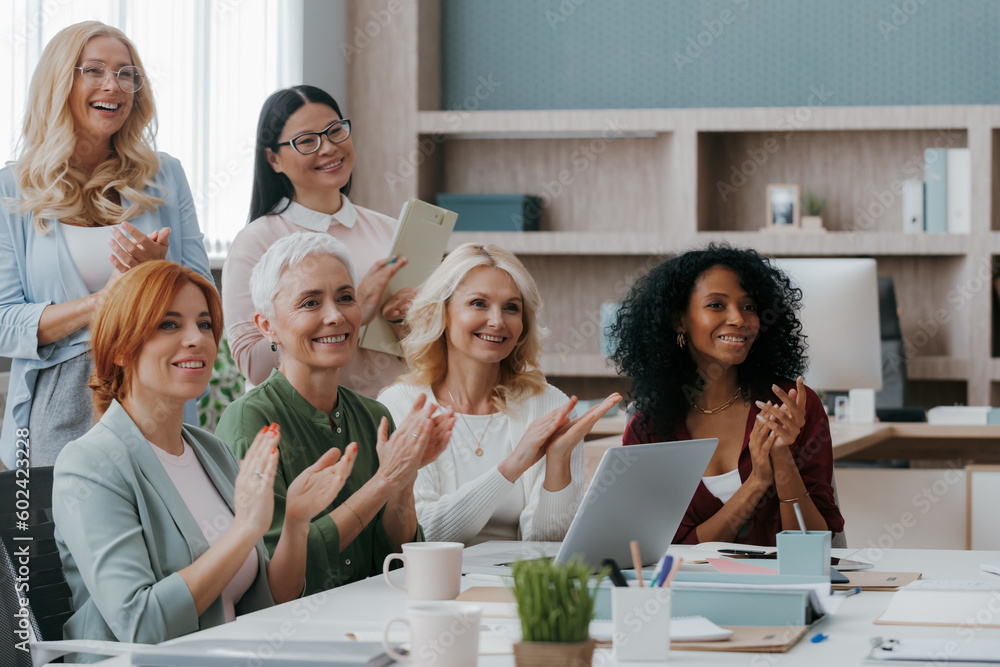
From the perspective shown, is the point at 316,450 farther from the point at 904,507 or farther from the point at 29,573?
the point at 904,507

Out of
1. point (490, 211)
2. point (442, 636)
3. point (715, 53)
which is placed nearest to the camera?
point (442, 636)

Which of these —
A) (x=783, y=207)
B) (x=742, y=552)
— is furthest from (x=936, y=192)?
(x=742, y=552)

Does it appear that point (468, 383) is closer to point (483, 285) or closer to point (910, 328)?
point (483, 285)

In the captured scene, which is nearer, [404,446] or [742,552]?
[404,446]

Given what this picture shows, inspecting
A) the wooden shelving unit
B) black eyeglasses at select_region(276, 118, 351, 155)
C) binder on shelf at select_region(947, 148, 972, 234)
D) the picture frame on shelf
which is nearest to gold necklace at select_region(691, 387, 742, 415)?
black eyeglasses at select_region(276, 118, 351, 155)

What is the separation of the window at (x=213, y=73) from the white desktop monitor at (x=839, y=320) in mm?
2047

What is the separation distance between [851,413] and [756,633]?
2.55 meters

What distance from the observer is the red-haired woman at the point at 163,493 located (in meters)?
1.38

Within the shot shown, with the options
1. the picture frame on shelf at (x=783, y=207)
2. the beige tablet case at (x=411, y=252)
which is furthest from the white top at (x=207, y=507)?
the picture frame on shelf at (x=783, y=207)

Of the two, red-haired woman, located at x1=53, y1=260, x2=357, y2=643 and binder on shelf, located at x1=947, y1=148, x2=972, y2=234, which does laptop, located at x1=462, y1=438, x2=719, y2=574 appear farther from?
binder on shelf, located at x1=947, y1=148, x2=972, y2=234

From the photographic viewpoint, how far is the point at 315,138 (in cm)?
246

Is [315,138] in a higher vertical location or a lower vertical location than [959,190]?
lower

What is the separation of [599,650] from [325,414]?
0.85 metres

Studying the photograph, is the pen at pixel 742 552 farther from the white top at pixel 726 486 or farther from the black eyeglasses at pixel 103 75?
the black eyeglasses at pixel 103 75
